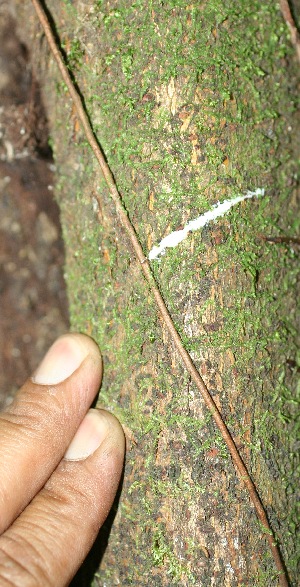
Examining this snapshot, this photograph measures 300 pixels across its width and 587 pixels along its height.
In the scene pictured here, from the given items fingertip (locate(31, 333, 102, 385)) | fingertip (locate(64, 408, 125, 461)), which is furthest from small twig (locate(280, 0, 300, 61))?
fingertip (locate(64, 408, 125, 461))

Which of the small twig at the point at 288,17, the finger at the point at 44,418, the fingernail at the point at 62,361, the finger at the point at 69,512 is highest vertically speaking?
the small twig at the point at 288,17

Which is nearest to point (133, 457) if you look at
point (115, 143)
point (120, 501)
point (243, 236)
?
point (120, 501)

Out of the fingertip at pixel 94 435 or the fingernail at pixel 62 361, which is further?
the fingernail at pixel 62 361

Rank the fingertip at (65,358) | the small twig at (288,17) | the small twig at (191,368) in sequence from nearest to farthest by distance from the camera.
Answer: the small twig at (191,368) → the small twig at (288,17) → the fingertip at (65,358)

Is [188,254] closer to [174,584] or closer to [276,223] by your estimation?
[276,223]

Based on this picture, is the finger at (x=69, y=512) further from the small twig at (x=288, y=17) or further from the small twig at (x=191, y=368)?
the small twig at (x=288, y=17)

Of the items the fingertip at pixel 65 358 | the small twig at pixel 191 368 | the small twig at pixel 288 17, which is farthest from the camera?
the fingertip at pixel 65 358

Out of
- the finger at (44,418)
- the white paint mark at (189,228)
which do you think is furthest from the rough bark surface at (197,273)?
the finger at (44,418)

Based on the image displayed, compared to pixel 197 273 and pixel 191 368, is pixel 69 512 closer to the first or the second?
pixel 191 368

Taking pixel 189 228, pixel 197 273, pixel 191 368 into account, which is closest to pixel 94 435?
pixel 191 368
